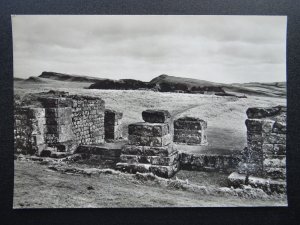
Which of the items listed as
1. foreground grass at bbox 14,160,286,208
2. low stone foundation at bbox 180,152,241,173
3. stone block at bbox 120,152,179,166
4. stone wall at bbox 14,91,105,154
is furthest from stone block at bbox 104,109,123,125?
low stone foundation at bbox 180,152,241,173

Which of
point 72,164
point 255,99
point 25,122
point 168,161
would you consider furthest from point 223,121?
point 25,122

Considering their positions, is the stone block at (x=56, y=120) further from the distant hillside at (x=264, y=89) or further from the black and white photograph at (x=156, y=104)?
the distant hillside at (x=264, y=89)

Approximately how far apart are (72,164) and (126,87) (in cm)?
128

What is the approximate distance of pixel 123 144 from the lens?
19.9 ft

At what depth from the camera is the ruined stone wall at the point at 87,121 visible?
607cm

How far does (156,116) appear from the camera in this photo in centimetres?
571

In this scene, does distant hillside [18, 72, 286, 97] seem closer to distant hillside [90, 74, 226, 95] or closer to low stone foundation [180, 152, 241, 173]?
distant hillside [90, 74, 226, 95]

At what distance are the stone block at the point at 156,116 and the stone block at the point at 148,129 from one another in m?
0.07

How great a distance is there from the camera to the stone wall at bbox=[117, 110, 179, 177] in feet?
18.6

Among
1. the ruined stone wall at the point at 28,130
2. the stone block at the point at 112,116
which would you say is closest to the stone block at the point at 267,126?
the stone block at the point at 112,116

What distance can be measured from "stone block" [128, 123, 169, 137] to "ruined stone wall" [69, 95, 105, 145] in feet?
1.97

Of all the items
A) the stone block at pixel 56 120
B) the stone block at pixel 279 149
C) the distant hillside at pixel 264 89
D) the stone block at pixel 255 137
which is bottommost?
the stone block at pixel 279 149

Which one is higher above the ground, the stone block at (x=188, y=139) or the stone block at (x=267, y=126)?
the stone block at (x=267, y=126)
